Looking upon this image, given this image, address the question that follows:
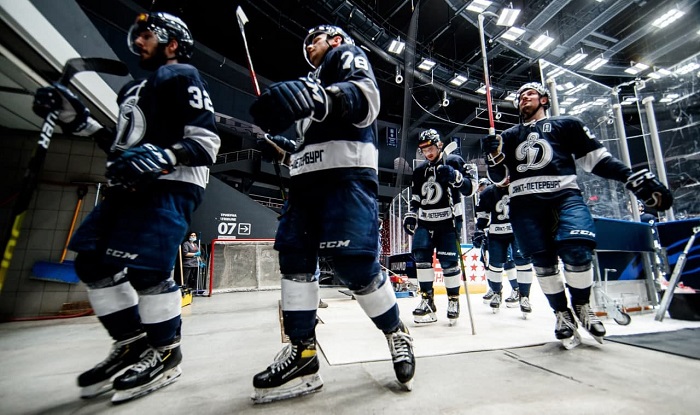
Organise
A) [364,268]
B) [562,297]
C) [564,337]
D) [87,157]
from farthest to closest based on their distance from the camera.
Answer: [87,157]
[562,297]
[564,337]
[364,268]

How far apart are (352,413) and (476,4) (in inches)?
503

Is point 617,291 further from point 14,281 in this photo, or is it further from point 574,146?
point 14,281

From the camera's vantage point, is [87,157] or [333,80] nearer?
[333,80]

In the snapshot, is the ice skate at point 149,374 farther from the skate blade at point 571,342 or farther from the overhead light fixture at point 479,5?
the overhead light fixture at point 479,5

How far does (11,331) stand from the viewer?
2.92m

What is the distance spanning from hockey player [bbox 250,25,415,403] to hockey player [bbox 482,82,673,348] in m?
1.27

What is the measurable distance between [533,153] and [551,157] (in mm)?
122

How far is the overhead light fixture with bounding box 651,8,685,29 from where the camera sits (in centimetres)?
988

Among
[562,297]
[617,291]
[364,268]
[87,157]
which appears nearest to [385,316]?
[364,268]

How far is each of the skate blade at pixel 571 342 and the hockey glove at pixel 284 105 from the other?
212cm

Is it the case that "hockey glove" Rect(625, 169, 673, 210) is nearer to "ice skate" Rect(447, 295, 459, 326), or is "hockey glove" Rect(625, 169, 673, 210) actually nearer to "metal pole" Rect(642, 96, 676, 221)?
"ice skate" Rect(447, 295, 459, 326)

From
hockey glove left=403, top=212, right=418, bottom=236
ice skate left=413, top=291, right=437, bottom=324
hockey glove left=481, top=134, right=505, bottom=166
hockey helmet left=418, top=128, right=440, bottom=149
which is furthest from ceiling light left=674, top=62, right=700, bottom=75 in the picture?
ice skate left=413, top=291, right=437, bottom=324

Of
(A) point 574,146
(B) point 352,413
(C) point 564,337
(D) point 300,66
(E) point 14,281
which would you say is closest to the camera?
(B) point 352,413

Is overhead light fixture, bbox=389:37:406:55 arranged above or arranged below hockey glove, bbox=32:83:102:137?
above
